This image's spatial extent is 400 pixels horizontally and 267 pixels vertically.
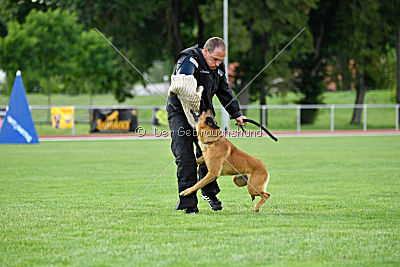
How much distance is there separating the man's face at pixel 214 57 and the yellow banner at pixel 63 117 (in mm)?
23030

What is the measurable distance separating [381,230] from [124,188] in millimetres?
4854

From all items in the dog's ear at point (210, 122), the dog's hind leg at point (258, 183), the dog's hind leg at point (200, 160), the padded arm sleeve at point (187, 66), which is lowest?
the dog's hind leg at point (258, 183)

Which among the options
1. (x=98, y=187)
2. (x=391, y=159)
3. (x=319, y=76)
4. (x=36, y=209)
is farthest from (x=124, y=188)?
(x=319, y=76)

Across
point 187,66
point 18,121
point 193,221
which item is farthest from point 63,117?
point 193,221

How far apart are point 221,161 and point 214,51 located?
1.20 metres

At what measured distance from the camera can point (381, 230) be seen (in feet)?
20.0

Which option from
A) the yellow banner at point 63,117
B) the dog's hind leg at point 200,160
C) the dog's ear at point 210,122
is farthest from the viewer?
the yellow banner at point 63,117

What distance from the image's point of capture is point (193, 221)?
661cm

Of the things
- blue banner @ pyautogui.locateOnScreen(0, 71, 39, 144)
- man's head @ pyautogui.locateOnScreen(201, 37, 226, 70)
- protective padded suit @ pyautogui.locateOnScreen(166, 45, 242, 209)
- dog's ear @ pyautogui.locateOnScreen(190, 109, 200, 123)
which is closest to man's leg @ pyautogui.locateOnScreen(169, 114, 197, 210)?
protective padded suit @ pyautogui.locateOnScreen(166, 45, 242, 209)

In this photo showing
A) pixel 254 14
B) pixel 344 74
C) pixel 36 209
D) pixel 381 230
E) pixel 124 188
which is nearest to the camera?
pixel 381 230

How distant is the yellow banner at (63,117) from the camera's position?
2945 cm

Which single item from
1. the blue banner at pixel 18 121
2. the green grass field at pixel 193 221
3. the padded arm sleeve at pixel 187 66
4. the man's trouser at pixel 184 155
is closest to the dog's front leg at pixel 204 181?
the man's trouser at pixel 184 155

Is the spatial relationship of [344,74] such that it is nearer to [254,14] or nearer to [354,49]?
[354,49]

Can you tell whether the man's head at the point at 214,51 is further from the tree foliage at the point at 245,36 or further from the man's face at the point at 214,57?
the tree foliage at the point at 245,36
